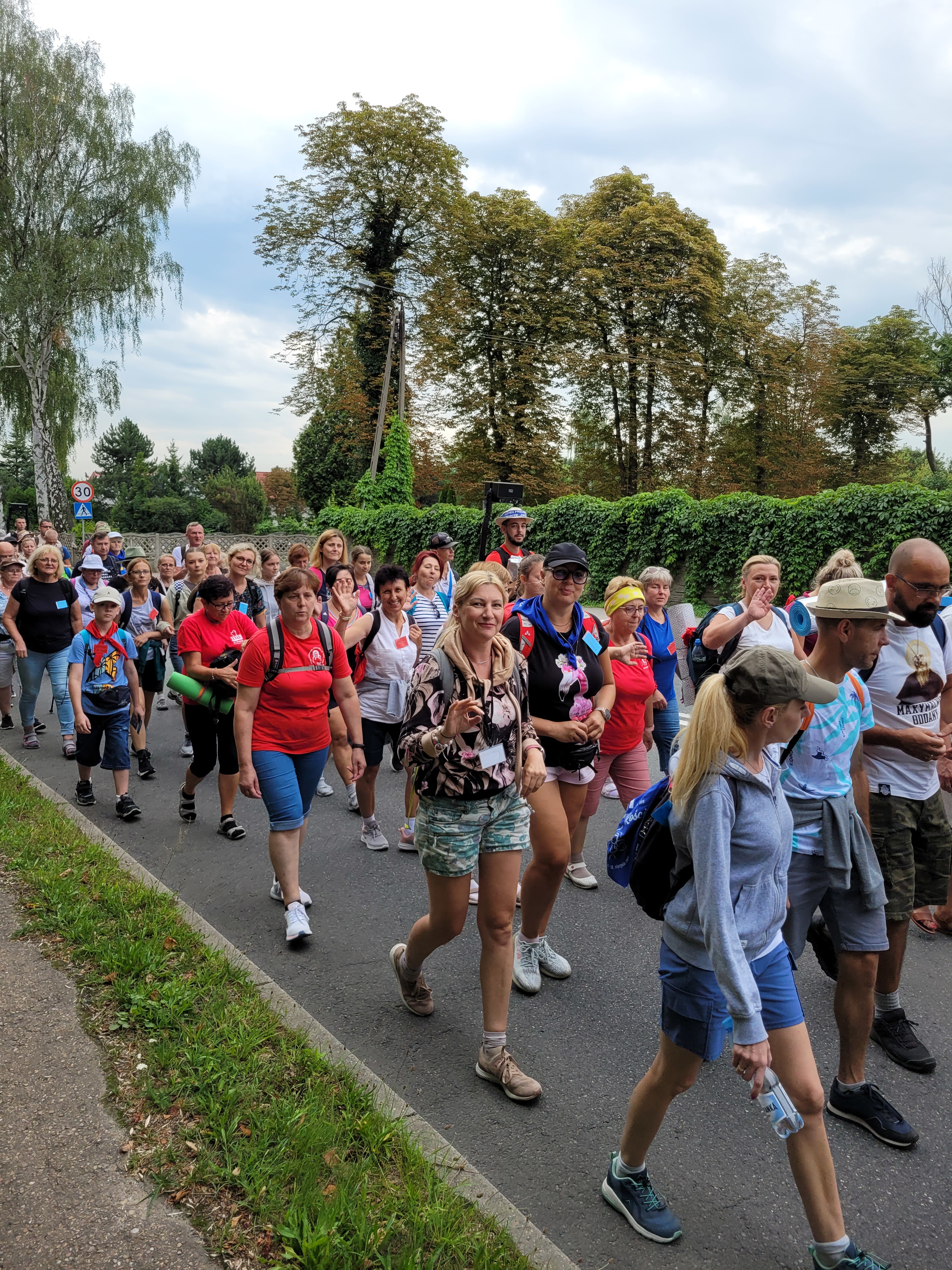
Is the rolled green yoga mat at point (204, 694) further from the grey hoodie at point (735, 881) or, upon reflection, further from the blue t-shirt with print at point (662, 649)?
the grey hoodie at point (735, 881)

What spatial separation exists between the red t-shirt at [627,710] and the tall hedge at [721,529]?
872 centimetres

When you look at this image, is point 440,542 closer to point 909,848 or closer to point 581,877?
point 581,877

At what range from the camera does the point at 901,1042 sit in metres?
3.66

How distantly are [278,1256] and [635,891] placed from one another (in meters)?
1.37

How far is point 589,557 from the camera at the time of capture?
2469 centimetres

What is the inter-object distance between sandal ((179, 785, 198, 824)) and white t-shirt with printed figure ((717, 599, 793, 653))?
13.0ft

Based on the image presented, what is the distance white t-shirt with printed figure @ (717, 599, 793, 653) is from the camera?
18.3ft

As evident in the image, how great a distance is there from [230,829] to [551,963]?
302 centimetres

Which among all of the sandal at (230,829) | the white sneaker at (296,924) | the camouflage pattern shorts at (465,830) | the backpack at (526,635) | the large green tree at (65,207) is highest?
the large green tree at (65,207)

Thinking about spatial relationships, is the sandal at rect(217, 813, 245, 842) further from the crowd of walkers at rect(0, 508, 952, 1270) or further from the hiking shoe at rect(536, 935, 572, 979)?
the hiking shoe at rect(536, 935, 572, 979)

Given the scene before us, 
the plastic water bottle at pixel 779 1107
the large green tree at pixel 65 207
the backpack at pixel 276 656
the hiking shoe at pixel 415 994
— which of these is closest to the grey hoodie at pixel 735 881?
the plastic water bottle at pixel 779 1107

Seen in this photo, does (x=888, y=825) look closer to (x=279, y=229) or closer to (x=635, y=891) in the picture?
(x=635, y=891)

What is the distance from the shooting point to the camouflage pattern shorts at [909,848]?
11.9 feet

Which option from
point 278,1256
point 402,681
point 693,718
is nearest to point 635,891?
point 693,718
